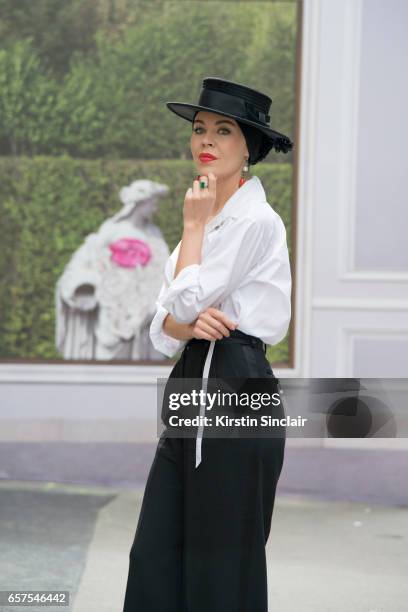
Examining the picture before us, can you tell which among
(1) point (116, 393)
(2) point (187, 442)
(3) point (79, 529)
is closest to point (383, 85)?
(1) point (116, 393)

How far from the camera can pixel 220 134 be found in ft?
7.81

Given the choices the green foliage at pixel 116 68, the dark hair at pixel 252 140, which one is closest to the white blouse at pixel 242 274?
the dark hair at pixel 252 140

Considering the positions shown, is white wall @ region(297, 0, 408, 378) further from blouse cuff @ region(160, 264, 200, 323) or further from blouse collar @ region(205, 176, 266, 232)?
blouse cuff @ region(160, 264, 200, 323)

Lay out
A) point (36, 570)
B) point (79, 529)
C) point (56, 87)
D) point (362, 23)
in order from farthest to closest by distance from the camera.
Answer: point (56, 87), point (362, 23), point (79, 529), point (36, 570)

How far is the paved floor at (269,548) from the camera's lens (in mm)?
3510

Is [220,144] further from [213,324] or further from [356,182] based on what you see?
[356,182]

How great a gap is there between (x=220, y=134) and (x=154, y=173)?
3.27 m

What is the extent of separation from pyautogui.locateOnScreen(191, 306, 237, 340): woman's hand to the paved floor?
1536 millimetres

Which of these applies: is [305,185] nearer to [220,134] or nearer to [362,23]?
[362,23]

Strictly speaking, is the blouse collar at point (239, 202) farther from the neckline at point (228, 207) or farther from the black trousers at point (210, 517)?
the black trousers at point (210, 517)

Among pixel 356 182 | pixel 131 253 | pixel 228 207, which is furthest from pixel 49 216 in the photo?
pixel 228 207

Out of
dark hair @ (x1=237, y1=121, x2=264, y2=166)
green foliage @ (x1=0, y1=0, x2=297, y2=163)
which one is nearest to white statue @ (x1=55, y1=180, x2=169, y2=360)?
green foliage @ (x1=0, y1=0, x2=297, y2=163)

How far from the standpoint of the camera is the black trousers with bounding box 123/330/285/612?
2295 millimetres

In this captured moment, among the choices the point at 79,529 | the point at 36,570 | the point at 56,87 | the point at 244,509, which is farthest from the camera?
the point at 56,87
